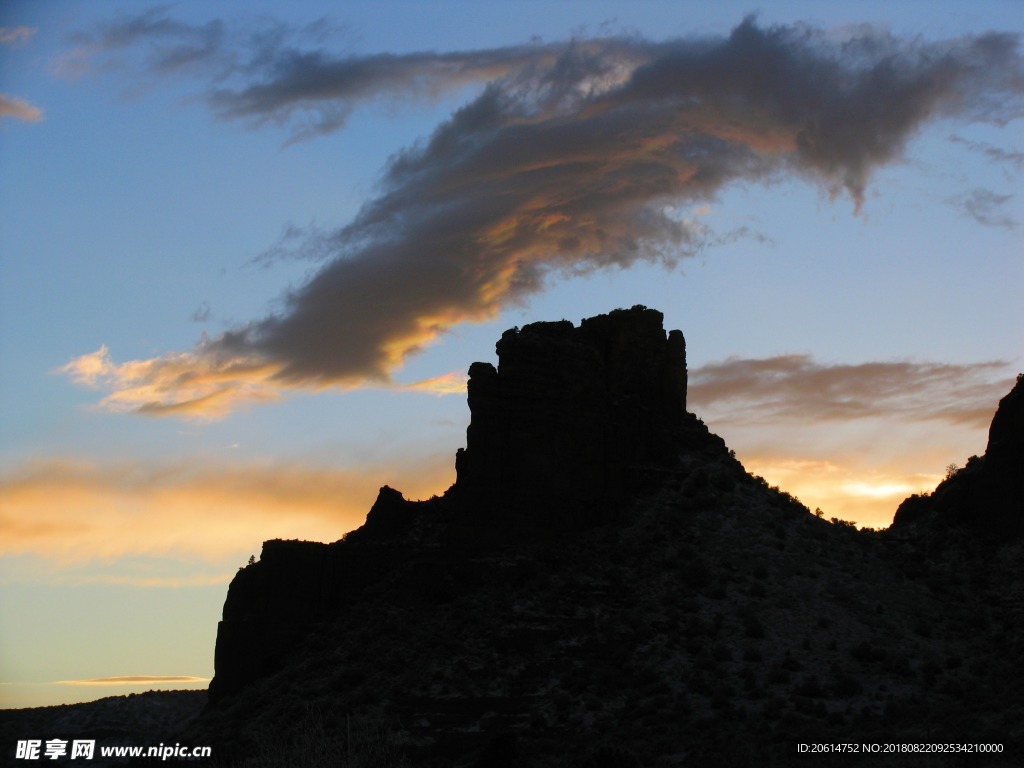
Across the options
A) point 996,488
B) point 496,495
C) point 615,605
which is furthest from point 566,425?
point 996,488

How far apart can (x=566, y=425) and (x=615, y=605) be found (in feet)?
45.5

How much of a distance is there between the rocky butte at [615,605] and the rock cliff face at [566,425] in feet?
0.52

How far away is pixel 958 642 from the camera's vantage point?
82750mm

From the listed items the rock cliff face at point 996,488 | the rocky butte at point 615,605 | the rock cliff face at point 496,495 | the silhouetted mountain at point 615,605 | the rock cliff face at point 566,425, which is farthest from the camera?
the rock cliff face at point 566,425

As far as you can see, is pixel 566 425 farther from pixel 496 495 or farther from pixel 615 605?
pixel 615 605

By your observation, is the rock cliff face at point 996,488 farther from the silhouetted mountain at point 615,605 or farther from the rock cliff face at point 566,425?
the rock cliff face at point 566,425

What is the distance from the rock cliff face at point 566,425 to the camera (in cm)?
9325

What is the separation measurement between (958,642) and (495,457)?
31.1 m

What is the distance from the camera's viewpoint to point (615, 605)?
285 ft

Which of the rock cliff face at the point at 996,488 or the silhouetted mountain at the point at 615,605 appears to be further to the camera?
the rock cliff face at the point at 996,488

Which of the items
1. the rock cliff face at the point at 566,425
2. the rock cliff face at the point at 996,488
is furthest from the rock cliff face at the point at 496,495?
the rock cliff face at the point at 996,488

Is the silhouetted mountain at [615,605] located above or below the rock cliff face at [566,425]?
below

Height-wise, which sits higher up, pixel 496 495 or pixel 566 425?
pixel 566 425

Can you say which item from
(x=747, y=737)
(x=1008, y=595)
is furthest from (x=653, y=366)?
(x=747, y=737)
